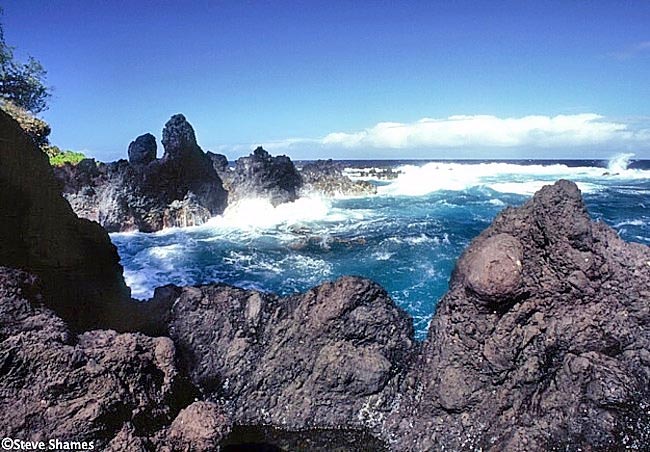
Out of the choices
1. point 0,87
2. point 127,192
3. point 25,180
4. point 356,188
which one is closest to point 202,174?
point 127,192

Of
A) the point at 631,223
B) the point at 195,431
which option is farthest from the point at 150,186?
the point at 631,223

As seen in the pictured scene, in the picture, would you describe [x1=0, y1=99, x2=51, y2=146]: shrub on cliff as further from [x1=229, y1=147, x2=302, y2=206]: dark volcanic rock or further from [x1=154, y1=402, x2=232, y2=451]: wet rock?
[x1=154, y1=402, x2=232, y2=451]: wet rock

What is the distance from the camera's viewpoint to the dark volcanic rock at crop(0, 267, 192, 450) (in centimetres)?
400

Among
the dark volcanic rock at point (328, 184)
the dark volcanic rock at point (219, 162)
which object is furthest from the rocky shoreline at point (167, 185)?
the dark volcanic rock at point (328, 184)

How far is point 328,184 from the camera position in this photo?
37.6m

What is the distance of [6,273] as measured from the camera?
15.2 feet

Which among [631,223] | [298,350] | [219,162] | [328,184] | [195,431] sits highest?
[219,162]

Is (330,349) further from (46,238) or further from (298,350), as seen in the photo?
(46,238)

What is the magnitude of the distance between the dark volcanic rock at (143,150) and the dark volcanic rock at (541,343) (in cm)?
2482

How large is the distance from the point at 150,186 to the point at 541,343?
78.6 ft

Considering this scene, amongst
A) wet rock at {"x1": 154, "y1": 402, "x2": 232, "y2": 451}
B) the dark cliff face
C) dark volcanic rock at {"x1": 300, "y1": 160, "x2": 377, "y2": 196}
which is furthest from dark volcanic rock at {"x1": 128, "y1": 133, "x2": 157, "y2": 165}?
wet rock at {"x1": 154, "y1": 402, "x2": 232, "y2": 451}

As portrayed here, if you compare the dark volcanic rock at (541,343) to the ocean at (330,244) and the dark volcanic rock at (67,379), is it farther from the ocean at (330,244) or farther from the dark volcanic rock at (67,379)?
the ocean at (330,244)

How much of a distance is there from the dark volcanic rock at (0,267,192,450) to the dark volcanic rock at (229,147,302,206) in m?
25.4

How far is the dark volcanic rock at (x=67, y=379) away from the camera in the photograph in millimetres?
4000
